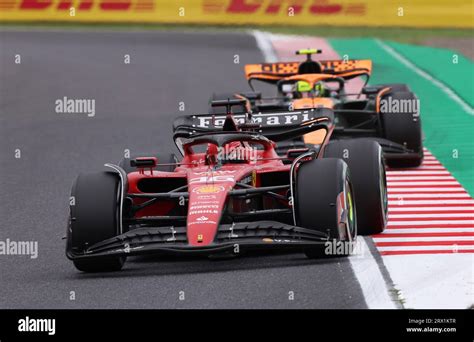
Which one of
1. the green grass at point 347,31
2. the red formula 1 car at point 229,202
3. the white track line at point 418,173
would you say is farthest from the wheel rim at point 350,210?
the green grass at point 347,31

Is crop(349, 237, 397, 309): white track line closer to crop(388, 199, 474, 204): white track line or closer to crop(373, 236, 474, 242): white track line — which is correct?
crop(373, 236, 474, 242): white track line

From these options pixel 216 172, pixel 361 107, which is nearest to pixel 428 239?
pixel 216 172

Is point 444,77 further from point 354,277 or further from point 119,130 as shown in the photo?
point 354,277

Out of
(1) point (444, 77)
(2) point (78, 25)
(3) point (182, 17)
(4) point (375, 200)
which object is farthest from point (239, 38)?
(4) point (375, 200)

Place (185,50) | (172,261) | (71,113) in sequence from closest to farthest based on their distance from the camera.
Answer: (172,261), (71,113), (185,50)

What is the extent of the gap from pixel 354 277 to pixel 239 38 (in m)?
25.8

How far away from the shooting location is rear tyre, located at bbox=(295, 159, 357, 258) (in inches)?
400

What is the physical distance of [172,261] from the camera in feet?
35.5

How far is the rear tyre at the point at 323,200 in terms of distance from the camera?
10164mm

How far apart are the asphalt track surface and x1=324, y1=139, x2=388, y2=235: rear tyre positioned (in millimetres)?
1021

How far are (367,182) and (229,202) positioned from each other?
4.21 ft

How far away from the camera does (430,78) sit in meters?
25.7

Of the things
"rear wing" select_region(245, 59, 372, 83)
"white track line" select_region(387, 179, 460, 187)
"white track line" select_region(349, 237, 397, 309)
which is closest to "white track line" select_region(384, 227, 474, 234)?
"white track line" select_region(349, 237, 397, 309)

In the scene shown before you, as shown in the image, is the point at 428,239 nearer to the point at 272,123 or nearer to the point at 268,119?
the point at 272,123
